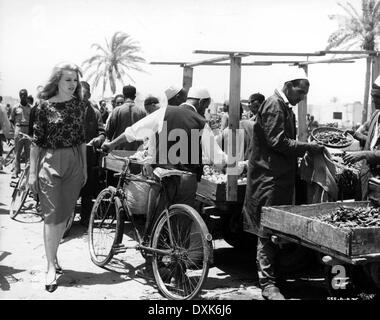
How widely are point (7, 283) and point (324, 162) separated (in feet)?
11.5

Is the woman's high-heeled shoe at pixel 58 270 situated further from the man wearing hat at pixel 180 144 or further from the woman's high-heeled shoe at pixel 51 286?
the man wearing hat at pixel 180 144

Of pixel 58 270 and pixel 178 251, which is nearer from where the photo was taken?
pixel 178 251

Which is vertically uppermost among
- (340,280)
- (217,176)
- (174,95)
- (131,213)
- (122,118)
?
(174,95)

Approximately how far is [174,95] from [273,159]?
1255mm

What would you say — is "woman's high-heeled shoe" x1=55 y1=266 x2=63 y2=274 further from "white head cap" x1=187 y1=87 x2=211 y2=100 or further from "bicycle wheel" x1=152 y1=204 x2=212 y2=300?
"white head cap" x1=187 y1=87 x2=211 y2=100

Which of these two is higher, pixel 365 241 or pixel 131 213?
pixel 365 241

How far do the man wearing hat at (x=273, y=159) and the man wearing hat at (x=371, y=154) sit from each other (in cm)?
37

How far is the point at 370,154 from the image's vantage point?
511 centimetres

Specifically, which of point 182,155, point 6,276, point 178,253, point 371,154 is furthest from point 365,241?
point 6,276

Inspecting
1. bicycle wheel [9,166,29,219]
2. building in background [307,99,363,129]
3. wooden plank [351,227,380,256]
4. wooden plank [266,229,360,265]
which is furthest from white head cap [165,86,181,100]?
building in background [307,99,363,129]

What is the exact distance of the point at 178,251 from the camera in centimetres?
504

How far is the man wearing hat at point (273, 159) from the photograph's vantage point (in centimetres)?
514

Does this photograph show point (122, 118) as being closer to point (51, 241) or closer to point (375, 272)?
point (51, 241)

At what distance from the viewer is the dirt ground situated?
518 centimetres
